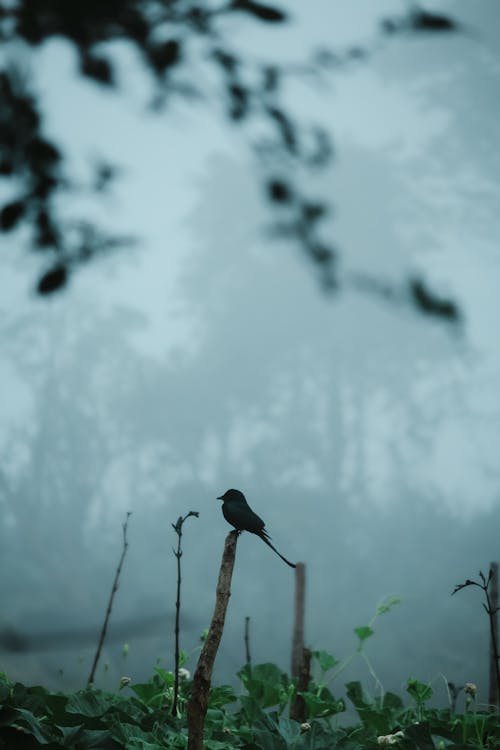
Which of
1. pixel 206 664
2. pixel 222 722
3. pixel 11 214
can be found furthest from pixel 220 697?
pixel 11 214

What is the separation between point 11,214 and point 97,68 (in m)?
0.37

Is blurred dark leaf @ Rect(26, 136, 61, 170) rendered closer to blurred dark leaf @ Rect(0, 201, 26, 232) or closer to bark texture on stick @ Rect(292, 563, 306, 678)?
blurred dark leaf @ Rect(0, 201, 26, 232)

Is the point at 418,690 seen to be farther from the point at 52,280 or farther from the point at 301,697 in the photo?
the point at 52,280

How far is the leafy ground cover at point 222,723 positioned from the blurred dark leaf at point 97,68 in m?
1.49

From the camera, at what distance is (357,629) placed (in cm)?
254

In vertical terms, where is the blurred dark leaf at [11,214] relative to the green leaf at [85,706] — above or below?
above

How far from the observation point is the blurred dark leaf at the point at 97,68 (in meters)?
1.34

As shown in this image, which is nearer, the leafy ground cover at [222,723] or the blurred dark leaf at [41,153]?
the blurred dark leaf at [41,153]

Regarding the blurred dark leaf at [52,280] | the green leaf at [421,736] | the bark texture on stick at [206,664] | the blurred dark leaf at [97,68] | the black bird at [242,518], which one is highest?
the blurred dark leaf at [97,68]

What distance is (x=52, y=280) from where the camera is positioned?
137cm

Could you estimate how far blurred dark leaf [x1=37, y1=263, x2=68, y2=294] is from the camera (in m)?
1.37

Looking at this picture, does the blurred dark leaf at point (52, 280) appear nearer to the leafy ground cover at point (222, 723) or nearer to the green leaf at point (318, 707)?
the leafy ground cover at point (222, 723)

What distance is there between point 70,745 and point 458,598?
7923mm

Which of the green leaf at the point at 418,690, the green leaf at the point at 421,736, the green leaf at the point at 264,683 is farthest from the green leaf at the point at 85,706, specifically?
the green leaf at the point at 418,690
